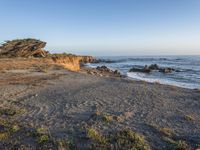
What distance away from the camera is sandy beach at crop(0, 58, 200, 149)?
6.62 m

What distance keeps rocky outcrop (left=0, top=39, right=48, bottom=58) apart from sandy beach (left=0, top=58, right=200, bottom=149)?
27979 mm

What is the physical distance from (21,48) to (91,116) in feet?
115

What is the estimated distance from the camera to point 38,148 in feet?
19.9

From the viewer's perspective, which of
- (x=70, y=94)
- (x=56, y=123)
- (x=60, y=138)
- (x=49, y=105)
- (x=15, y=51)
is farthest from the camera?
(x=15, y=51)

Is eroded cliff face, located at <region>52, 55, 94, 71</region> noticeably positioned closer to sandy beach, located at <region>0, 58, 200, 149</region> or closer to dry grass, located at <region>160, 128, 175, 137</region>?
sandy beach, located at <region>0, 58, 200, 149</region>

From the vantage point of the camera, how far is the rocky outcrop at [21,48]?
133ft

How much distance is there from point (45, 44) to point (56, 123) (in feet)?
122

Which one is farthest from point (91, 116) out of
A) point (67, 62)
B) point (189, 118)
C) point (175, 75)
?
point (67, 62)

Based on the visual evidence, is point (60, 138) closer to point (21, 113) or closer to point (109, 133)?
point (109, 133)

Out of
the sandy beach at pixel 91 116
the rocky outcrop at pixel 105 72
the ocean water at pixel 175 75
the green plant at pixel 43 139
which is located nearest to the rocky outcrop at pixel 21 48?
the rocky outcrop at pixel 105 72

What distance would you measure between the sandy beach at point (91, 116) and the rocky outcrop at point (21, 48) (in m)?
28.0

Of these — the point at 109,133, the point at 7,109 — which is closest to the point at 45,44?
the point at 7,109

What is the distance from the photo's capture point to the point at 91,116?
8.77 m

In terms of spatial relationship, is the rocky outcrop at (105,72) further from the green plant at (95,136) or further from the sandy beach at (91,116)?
the green plant at (95,136)
